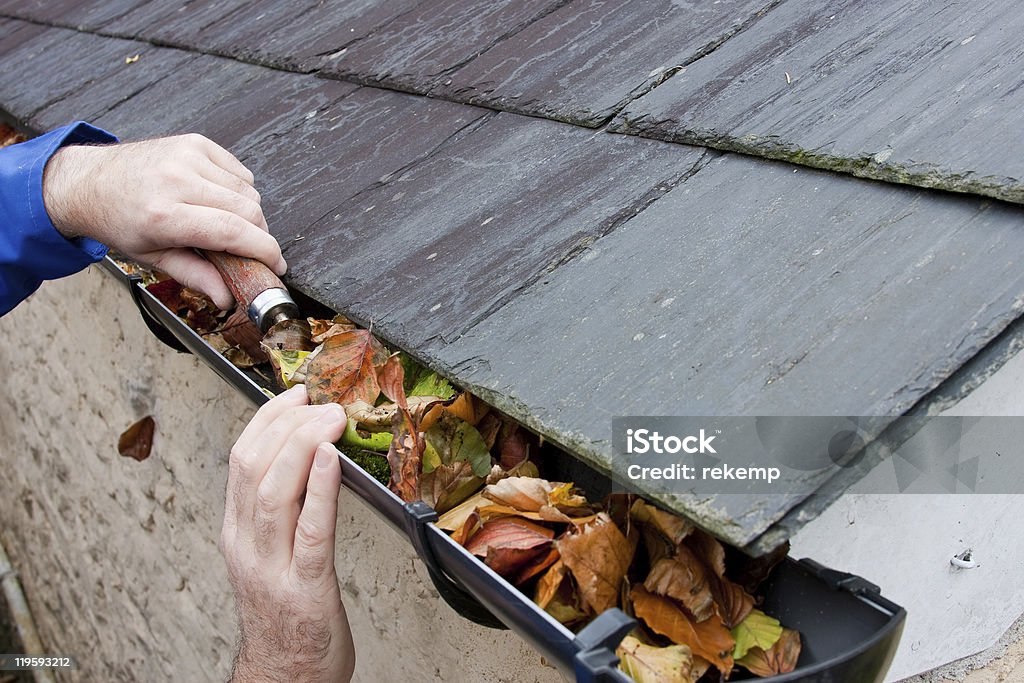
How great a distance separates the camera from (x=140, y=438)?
123 inches

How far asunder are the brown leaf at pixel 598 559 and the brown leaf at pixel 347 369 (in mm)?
431

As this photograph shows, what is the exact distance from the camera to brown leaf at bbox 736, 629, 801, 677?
2.92 ft

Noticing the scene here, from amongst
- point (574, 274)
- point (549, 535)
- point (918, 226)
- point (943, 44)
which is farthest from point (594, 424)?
point (943, 44)

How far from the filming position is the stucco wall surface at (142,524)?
76.4 inches

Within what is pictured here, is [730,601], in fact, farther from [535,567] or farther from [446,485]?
[446,485]

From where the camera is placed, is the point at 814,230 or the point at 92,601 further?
the point at 92,601

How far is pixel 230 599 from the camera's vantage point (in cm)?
300

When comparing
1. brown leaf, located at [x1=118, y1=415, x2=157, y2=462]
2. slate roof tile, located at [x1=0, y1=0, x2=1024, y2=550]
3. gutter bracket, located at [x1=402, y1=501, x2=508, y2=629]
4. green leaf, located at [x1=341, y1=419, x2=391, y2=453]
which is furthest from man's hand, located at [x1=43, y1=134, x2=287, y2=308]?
brown leaf, located at [x1=118, y1=415, x2=157, y2=462]

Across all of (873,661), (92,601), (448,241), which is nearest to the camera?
(873,661)

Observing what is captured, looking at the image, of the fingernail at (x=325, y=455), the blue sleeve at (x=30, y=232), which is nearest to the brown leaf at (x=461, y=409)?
the fingernail at (x=325, y=455)

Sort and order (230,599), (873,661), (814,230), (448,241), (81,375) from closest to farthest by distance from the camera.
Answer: (873,661) → (814,230) → (448,241) → (230,599) → (81,375)

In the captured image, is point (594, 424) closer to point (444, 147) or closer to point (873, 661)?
point (873, 661)

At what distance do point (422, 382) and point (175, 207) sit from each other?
55 cm

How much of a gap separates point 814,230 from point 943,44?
41cm
